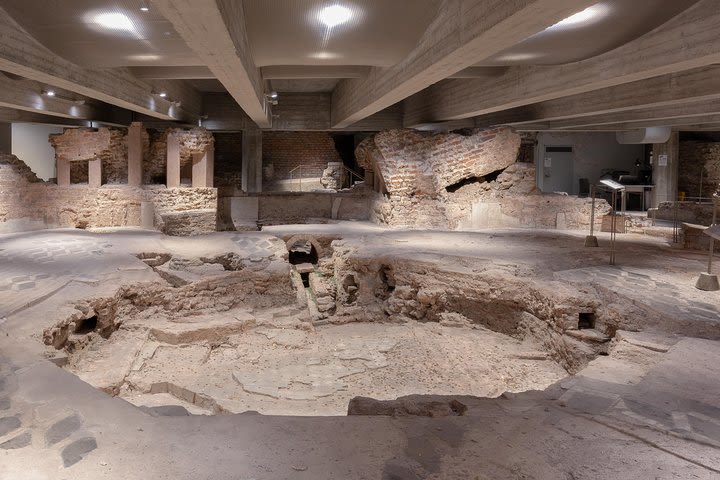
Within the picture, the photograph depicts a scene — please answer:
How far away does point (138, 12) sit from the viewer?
568 centimetres

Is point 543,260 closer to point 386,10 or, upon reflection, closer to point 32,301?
point 386,10

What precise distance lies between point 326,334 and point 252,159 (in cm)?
1105

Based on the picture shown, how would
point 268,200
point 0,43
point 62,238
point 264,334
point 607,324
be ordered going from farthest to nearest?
1. point 268,200
2. point 62,238
3. point 264,334
4. point 607,324
5. point 0,43

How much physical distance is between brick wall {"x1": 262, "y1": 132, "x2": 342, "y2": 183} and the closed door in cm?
941

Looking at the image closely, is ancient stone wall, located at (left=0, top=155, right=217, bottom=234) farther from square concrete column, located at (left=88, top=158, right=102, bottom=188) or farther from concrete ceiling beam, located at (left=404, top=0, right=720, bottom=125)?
concrete ceiling beam, located at (left=404, top=0, right=720, bottom=125)

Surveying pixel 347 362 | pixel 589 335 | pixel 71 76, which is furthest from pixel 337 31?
pixel 589 335

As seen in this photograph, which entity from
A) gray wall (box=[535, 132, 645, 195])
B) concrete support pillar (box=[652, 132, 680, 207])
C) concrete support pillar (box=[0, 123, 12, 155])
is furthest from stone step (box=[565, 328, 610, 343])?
concrete support pillar (box=[0, 123, 12, 155])

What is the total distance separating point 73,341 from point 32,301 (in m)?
0.78

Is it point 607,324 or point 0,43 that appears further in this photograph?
point 607,324

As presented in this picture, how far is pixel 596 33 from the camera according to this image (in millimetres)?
6523

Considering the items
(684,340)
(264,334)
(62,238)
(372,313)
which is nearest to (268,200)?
(62,238)

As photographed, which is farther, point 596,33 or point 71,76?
point 71,76

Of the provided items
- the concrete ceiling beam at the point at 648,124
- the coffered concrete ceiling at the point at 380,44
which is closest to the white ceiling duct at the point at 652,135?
the concrete ceiling beam at the point at 648,124

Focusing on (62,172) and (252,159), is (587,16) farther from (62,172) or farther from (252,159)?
(252,159)
